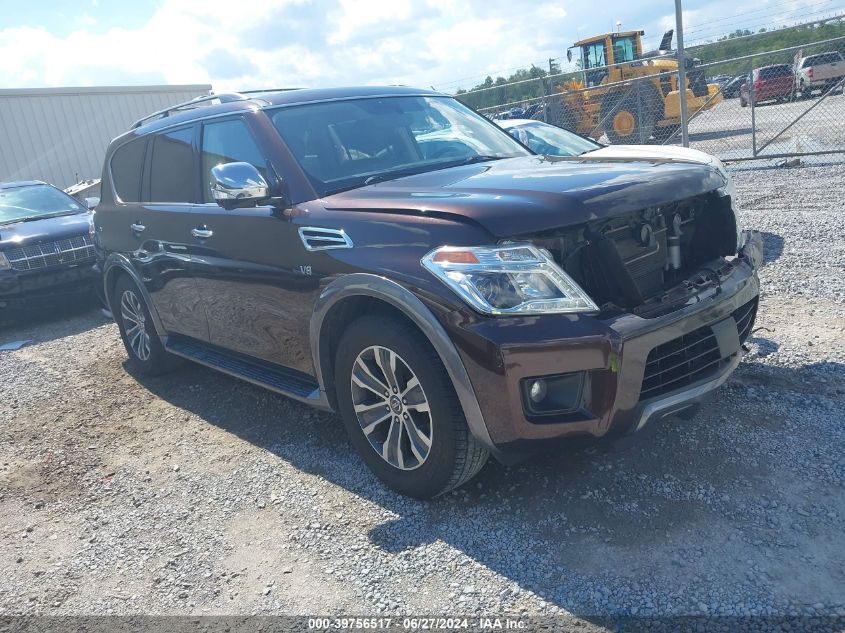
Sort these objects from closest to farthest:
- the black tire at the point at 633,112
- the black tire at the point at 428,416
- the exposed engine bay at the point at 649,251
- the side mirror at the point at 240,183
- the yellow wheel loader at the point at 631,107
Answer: the exposed engine bay at the point at 649,251 < the black tire at the point at 428,416 < the side mirror at the point at 240,183 < the yellow wheel loader at the point at 631,107 < the black tire at the point at 633,112

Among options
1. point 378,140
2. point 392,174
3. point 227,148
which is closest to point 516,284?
point 392,174

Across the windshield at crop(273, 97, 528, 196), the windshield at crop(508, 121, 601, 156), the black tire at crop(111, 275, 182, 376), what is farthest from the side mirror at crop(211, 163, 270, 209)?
the windshield at crop(508, 121, 601, 156)

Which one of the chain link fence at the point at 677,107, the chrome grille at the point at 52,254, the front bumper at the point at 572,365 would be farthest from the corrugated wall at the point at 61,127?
the front bumper at the point at 572,365

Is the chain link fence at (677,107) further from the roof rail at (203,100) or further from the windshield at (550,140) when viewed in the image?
the roof rail at (203,100)

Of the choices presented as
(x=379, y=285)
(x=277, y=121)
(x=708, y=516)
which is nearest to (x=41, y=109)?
(x=277, y=121)

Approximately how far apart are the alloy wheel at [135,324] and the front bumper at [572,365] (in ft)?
11.8

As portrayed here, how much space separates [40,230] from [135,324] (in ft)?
12.1

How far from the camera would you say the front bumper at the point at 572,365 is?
2762 mm

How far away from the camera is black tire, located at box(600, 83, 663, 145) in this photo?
16.3 meters

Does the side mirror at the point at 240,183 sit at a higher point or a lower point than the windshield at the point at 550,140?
higher

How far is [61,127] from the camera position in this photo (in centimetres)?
1903

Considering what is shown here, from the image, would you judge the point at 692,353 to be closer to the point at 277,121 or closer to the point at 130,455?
the point at 277,121

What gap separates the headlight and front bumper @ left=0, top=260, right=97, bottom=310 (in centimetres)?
676

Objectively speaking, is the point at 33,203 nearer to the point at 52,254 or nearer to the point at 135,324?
the point at 52,254
